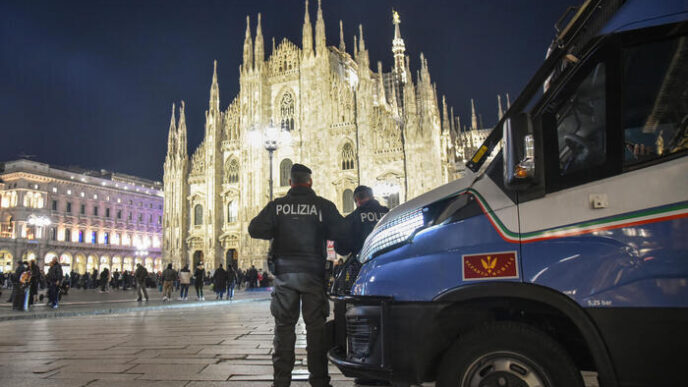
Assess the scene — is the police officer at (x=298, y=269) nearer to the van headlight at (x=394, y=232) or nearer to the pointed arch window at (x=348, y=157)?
the van headlight at (x=394, y=232)

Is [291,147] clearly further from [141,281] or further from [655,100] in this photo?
[655,100]

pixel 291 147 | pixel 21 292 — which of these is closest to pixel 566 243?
pixel 21 292

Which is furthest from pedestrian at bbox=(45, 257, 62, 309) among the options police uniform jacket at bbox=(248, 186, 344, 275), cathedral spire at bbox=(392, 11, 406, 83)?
cathedral spire at bbox=(392, 11, 406, 83)

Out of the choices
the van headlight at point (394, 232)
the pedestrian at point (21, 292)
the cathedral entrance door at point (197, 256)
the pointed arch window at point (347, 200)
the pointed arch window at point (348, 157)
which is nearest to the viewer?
the van headlight at point (394, 232)

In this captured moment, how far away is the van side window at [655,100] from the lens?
2449 millimetres

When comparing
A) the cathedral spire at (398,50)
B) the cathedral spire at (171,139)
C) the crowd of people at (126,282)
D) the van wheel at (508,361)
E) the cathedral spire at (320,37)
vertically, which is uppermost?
the cathedral spire at (398,50)

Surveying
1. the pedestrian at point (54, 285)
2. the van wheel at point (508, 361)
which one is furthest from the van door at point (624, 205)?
the pedestrian at point (54, 285)

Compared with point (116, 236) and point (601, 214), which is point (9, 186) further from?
point (601, 214)

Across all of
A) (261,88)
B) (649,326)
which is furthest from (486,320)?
(261,88)

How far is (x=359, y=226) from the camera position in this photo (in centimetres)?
504

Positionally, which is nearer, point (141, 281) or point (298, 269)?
point (298, 269)

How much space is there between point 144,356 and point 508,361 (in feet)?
15.1

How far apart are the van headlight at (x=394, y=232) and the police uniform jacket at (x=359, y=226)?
774 mm

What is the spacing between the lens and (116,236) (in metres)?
66.1
